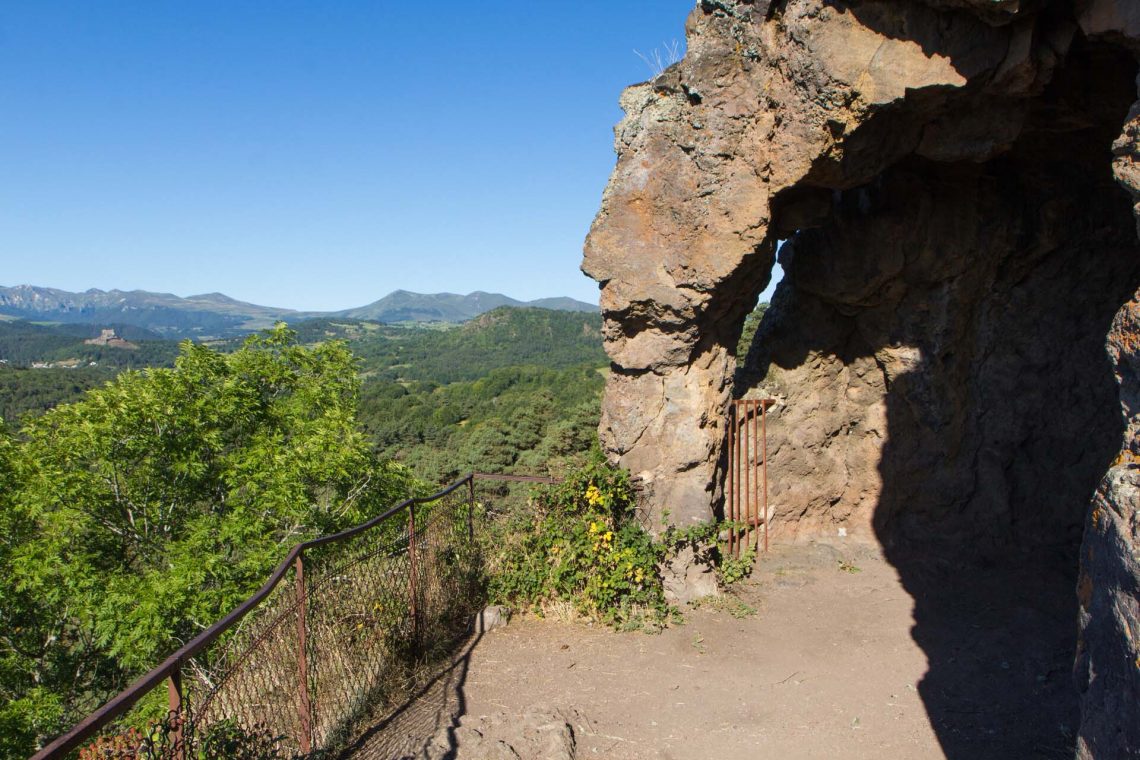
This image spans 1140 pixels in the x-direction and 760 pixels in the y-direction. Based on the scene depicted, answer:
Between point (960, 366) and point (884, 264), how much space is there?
1361 millimetres

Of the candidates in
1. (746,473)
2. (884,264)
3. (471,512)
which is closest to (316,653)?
(471,512)

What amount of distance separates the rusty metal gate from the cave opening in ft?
0.74

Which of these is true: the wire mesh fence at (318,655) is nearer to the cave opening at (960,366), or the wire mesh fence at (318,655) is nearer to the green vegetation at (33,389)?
the cave opening at (960,366)

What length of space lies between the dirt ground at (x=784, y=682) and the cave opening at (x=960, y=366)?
21 centimetres

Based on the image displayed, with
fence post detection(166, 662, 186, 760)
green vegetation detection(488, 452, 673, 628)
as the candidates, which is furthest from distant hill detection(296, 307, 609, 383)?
fence post detection(166, 662, 186, 760)

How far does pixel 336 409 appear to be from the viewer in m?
13.4

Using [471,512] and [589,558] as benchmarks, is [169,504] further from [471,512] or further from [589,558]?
[589,558]

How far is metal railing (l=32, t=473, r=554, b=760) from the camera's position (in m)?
2.93

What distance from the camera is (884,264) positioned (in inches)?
287

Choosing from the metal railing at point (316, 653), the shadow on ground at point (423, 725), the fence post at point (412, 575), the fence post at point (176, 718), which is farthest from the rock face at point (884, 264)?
the fence post at point (176, 718)

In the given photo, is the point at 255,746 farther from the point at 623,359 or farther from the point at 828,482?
the point at 828,482

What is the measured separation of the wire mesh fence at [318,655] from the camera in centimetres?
295

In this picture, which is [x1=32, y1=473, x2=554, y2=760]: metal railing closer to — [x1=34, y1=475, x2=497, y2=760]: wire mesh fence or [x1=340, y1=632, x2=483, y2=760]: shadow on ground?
[x1=34, y1=475, x2=497, y2=760]: wire mesh fence

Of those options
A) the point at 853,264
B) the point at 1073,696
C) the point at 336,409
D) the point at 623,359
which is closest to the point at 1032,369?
the point at 853,264
